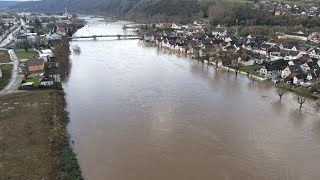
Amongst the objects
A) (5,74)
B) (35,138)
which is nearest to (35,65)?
(5,74)

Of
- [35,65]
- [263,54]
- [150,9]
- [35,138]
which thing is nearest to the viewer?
[35,138]

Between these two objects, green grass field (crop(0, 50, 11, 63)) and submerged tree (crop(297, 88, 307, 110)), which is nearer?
submerged tree (crop(297, 88, 307, 110))

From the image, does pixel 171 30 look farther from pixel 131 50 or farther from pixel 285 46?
pixel 285 46

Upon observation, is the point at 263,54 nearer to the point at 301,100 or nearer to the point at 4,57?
the point at 301,100

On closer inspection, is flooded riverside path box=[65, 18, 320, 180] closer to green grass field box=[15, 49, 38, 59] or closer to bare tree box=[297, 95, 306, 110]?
bare tree box=[297, 95, 306, 110]

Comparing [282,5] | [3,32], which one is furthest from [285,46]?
[3,32]

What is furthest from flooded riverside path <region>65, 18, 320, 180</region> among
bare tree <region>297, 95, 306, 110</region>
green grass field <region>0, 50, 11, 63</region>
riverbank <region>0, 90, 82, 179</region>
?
green grass field <region>0, 50, 11, 63</region>
